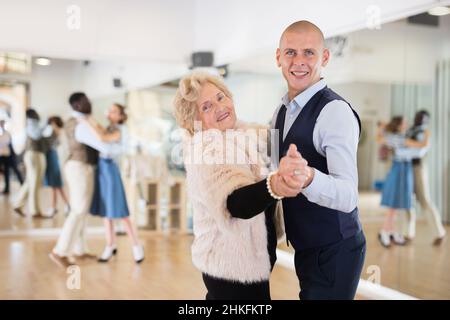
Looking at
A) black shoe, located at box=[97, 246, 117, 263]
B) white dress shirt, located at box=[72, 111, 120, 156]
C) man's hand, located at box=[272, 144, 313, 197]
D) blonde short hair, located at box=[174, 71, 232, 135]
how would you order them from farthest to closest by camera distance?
black shoe, located at box=[97, 246, 117, 263]
white dress shirt, located at box=[72, 111, 120, 156]
blonde short hair, located at box=[174, 71, 232, 135]
man's hand, located at box=[272, 144, 313, 197]

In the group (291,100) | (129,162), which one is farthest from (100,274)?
(291,100)

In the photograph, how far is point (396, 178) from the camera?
3285 millimetres

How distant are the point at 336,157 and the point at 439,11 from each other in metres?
2.04

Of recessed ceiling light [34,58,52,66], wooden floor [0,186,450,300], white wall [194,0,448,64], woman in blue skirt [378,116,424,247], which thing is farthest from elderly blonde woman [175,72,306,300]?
recessed ceiling light [34,58,52,66]

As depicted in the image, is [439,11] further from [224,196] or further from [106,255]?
[106,255]

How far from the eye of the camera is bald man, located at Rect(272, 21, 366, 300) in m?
1.17

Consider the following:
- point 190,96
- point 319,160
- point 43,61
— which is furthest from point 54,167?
point 319,160

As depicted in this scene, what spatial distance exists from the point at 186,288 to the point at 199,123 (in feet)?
7.36

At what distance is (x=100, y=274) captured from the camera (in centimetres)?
383

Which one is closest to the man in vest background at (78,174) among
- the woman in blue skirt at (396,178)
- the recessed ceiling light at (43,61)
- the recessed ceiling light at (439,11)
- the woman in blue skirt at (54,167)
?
the recessed ceiling light at (43,61)

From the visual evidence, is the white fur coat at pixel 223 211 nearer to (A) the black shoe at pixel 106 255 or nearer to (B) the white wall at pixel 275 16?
(B) the white wall at pixel 275 16

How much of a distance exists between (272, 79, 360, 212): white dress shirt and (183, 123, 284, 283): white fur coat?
198 millimetres

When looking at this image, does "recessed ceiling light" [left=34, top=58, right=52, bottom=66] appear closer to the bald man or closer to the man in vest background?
the man in vest background

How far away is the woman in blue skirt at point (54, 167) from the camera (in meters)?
5.21
